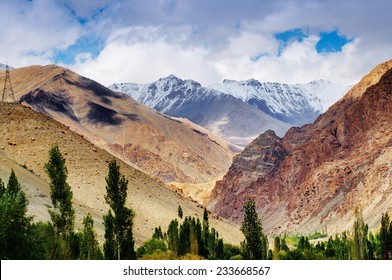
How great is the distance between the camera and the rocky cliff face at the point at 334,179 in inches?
A: 5295

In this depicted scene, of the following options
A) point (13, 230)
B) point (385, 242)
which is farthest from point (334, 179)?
point (13, 230)

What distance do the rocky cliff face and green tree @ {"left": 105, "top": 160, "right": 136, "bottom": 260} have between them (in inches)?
3455

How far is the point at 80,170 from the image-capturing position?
82.5m

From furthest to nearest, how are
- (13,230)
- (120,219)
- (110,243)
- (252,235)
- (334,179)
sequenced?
1. (334,179)
2. (120,219)
3. (110,243)
4. (252,235)
5. (13,230)

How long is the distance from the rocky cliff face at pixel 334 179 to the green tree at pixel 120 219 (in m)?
87.8

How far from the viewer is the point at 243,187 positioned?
643 ft

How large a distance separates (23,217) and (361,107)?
15432cm

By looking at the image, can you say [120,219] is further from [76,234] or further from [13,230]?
[13,230]

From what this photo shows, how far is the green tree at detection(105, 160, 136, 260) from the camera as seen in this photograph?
130 feet

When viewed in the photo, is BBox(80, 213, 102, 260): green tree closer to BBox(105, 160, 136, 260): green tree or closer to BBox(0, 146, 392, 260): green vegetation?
BBox(0, 146, 392, 260): green vegetation

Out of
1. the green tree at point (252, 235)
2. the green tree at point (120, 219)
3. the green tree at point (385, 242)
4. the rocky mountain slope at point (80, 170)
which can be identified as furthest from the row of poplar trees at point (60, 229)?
the green tree at point (385, 242)

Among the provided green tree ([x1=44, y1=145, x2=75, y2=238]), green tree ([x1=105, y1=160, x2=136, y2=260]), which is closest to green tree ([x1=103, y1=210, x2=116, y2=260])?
green tree ([x1=105, y1=160, x2=136, y2=260])

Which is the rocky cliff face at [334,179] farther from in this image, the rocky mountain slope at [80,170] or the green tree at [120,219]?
the green tree at [120,219]

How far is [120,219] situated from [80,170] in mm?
44069
